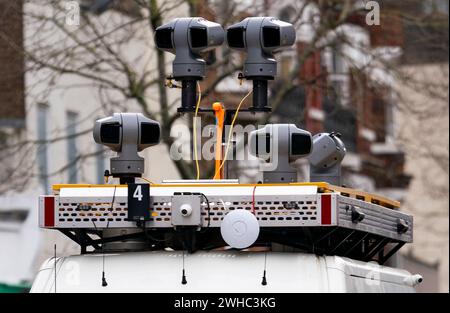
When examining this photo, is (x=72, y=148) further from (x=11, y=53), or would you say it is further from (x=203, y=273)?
(x=203, y=273)

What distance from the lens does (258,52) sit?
41.8 ft

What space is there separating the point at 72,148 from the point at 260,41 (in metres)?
19.5

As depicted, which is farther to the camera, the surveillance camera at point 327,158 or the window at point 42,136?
the window at point 42,136

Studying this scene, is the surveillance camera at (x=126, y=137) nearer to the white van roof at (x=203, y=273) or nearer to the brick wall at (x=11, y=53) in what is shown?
the white van roof at (x=203, y=273)

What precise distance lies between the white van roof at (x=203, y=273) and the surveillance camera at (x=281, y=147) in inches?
40.6

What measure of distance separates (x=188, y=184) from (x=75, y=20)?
35.8 ft

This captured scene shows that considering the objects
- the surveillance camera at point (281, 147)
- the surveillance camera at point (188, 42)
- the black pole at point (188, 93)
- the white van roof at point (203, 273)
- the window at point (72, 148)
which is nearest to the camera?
the white van roof at point (203, 273)

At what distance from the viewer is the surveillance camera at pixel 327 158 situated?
43.7ft

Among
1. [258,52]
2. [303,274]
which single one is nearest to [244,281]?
[303,274]

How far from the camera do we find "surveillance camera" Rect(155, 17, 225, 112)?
12.6 metres

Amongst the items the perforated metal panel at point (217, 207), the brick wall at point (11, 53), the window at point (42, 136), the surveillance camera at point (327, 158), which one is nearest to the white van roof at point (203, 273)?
the perforated metal panel at point (217, 207)

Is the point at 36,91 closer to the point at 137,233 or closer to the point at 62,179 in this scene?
the point at 62,179

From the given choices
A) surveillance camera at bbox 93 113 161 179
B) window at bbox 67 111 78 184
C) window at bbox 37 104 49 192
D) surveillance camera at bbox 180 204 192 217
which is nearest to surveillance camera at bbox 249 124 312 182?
surveillance camera at bbox 93 113 161 179
